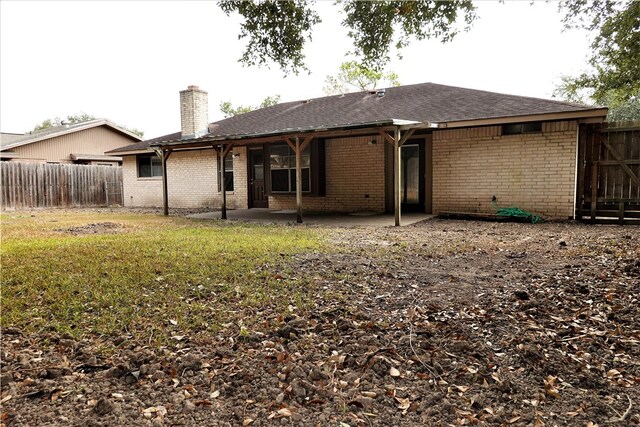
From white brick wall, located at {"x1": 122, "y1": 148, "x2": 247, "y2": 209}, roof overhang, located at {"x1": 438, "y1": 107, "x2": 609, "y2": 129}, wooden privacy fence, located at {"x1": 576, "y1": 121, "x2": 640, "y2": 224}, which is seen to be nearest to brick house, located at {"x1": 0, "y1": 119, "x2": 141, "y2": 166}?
white brick wall, located at {"x1": 122, "y1": 148, "x2": 247, "y2": 209}

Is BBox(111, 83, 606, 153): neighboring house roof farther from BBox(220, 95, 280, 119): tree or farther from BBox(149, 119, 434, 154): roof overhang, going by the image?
BBox(220, 95, 280, 119): tree

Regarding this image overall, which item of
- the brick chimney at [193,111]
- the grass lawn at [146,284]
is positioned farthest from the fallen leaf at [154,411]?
the brick chimney at [193,111]

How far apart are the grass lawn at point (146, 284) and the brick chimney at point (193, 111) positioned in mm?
9181

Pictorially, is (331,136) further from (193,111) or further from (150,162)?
(150,162)

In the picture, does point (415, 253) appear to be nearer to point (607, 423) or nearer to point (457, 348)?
point (457, 348)

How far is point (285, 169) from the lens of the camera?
13.5 meters

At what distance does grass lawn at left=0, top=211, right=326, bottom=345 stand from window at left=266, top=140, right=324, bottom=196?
223 inches

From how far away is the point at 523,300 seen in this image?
3.93m

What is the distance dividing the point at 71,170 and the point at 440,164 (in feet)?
55.0

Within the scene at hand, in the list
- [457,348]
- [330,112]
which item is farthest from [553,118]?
[457,348]

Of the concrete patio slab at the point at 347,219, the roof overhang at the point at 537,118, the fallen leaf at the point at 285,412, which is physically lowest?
the fallen leaf at the point at 285,412

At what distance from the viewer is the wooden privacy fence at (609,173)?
9641 mm

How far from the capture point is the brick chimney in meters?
16.0

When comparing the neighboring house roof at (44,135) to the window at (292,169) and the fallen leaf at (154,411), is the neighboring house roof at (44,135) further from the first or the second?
the fallen leaf at (154,411)
